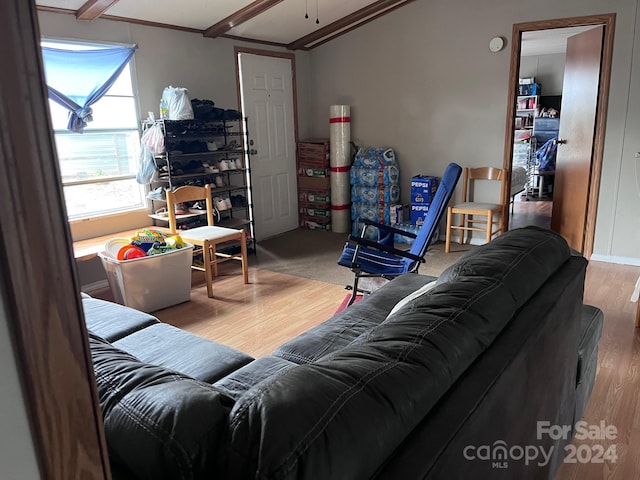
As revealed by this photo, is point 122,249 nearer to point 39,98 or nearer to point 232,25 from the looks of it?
point 232,25

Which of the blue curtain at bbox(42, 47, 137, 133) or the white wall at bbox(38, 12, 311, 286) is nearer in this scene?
the blue curtain at bbox(42, 47, 137, 133)

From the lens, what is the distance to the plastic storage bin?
3.28 m

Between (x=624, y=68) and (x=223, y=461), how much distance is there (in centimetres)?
456

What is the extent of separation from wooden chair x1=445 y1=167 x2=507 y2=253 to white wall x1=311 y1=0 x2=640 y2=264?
0.13 m

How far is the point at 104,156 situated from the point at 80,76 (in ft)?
2.12

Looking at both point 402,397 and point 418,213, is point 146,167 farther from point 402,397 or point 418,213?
point 402,397

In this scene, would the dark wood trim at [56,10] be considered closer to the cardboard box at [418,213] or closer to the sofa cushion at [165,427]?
the sofa cushion at [165,427]

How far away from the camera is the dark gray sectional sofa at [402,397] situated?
79cm

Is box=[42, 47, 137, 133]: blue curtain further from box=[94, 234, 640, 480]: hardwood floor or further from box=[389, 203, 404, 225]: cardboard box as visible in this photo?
box=[389, 203, 404, 225]: cardboard box

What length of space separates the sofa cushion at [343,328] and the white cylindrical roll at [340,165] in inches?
126

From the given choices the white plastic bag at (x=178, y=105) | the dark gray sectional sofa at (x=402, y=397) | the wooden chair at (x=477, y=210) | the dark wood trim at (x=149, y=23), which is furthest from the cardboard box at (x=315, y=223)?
the dark gray sectional sofa at (x=402, y=397)

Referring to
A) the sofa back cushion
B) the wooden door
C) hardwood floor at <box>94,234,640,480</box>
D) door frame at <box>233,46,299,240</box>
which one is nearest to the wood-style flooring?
hardwood floor at <box>94,234,640,480</box>

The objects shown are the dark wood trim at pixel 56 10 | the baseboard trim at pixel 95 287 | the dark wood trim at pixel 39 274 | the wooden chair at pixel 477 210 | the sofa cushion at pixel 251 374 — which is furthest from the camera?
the wooden chair at pixel 477 210

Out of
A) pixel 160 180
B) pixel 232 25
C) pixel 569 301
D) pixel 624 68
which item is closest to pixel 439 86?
pixel 624 68
